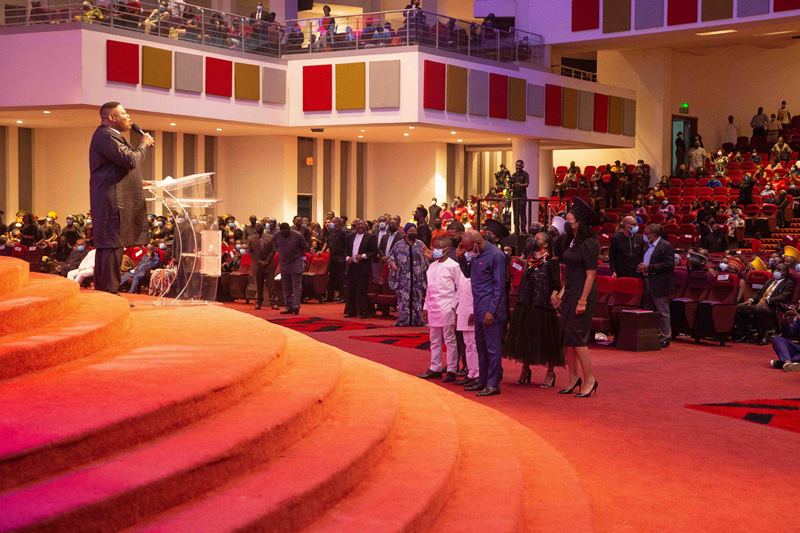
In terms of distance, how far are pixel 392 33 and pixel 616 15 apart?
7.47m

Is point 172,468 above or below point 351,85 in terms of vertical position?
below

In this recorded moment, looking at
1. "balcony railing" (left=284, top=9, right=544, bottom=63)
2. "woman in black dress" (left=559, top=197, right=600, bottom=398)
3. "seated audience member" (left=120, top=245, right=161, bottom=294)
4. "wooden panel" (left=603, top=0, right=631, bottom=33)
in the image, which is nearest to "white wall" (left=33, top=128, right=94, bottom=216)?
"balcony railing" (left=284, top=9, right=544, bottom=63)

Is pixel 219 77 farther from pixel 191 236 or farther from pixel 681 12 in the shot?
pixel 191 236

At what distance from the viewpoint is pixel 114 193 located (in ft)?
27.5

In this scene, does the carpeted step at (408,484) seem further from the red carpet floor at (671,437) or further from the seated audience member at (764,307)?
the seated audience member at (764,307)

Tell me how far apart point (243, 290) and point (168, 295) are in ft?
37.8

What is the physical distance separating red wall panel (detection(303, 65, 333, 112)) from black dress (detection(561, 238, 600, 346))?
19.1 metres

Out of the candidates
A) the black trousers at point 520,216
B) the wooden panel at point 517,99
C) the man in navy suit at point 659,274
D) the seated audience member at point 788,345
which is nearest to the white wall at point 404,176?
the wooden panel at point 517,99

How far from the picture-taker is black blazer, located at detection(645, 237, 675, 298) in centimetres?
1486

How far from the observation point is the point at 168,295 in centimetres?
979

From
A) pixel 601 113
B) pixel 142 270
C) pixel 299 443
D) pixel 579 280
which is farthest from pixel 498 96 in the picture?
pixel 299 443

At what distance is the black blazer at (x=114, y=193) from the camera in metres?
8.29

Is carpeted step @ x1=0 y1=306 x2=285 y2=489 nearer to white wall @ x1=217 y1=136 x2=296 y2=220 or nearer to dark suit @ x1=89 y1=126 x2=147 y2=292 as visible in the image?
dark suit @ x1=89 y1=126 x2=147 y2=292

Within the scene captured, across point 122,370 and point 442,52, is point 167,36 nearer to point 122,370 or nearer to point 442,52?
point 442,52
